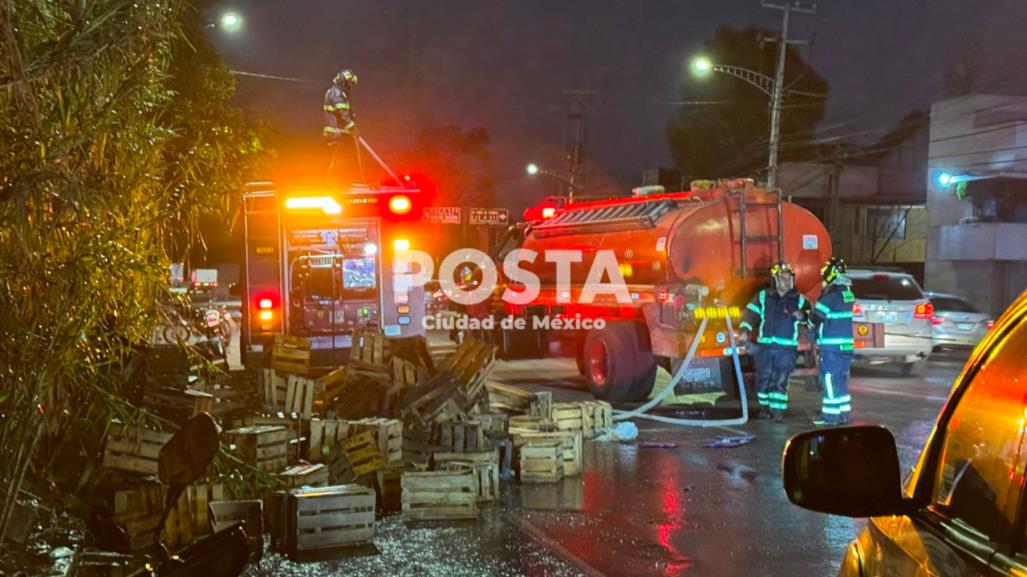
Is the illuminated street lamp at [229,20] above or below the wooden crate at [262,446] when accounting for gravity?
above

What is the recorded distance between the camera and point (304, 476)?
6559 millimetres

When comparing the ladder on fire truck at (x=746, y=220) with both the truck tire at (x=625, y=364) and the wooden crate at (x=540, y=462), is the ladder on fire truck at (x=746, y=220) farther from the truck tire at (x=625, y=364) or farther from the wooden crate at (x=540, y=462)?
the wooden crate at (x=540, y=462)

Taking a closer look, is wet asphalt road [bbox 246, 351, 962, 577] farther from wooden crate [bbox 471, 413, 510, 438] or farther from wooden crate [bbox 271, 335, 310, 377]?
wooden crate [bbox 271, 335, 310, 377]

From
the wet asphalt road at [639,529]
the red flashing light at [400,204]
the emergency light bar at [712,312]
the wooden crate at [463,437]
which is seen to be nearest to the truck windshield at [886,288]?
the emergency light bar at [712,312]

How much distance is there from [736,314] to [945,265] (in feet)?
Result: 63.7

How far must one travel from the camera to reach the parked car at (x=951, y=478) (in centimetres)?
174

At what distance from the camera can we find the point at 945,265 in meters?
27.5

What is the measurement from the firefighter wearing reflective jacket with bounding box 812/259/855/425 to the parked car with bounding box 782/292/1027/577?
26.3 ft

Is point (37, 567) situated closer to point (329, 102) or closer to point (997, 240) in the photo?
point (329, 102)

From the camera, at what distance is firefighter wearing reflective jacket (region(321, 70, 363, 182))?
11.0 m

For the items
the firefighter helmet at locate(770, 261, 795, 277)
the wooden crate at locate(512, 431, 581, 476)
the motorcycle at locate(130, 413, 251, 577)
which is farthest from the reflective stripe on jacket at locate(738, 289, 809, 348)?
the motorcycle at locate(130, 413, 251, 577)

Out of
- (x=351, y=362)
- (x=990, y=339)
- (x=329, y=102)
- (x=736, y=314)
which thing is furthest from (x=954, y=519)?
(x=329, y=102)

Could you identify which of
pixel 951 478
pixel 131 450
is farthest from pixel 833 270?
pixel 951 478

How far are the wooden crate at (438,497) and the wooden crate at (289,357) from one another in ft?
9.60
